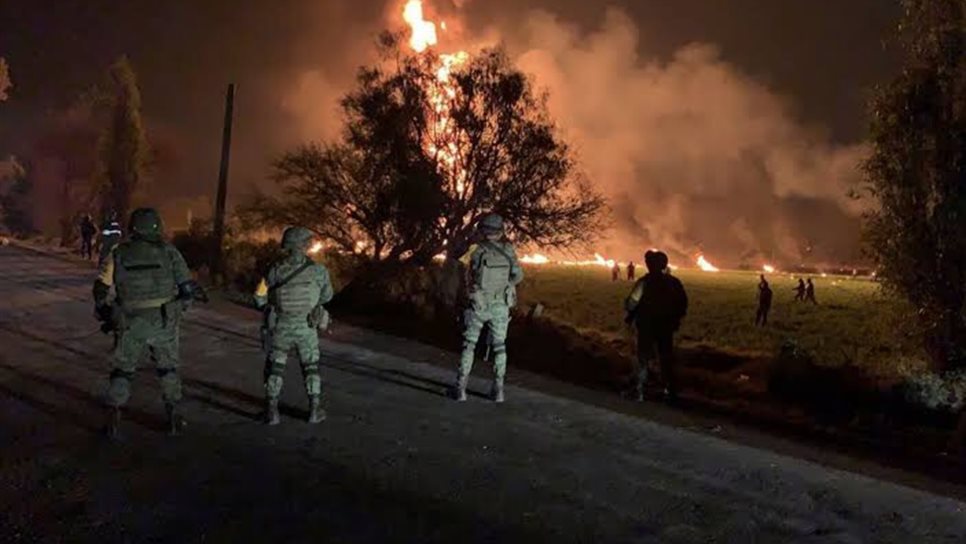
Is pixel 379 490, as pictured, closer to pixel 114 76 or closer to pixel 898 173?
pixel 898 173

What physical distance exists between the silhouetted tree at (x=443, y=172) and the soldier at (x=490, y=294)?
12.3m

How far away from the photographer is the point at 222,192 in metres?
24.8

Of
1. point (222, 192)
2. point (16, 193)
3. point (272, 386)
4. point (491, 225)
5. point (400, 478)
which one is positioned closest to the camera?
point (400, 478)

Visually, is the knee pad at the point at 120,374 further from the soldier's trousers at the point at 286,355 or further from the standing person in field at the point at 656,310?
the standing person in field at the point at 656,310

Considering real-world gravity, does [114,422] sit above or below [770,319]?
below

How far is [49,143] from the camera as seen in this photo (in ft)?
190

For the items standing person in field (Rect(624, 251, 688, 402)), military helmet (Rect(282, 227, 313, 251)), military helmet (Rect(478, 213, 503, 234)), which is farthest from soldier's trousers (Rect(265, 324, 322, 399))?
standing person in field (Rect(624, 251, 688, 402))

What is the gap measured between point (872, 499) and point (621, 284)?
38343 millimetres

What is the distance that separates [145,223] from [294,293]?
4.93ft

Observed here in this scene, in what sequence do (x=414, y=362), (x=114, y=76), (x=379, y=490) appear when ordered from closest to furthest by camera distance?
(x=379, y=490) < (x=414, y=362) < (x=114, y=76)

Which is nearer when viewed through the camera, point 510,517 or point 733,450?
point 510,517

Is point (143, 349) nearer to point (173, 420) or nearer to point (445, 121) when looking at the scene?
point (173, 420)

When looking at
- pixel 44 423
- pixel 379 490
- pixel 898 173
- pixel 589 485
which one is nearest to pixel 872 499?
pixel 589 485

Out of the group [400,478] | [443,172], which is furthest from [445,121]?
[400,478]
